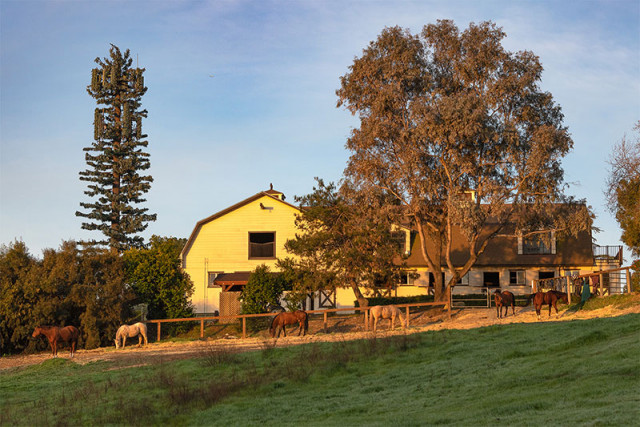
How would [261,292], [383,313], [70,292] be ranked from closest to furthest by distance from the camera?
[383,313] → [70,292] → [261,292]

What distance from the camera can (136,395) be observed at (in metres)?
19.1

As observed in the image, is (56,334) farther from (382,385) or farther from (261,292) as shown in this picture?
(382,385)

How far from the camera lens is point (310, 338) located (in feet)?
104

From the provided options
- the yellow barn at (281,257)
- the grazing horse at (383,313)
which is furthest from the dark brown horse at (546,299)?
the yellow barn at (281,257)

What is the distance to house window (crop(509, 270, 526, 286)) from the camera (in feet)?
168

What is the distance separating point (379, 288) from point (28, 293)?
68.0ft

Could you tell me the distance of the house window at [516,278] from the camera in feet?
168

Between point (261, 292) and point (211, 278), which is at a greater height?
point (211, 278)

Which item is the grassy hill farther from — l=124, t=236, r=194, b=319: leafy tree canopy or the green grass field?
l=124, t=236, r=194, b=319: leafy tree canopy

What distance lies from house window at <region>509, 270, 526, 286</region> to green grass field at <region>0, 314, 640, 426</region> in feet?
85.2

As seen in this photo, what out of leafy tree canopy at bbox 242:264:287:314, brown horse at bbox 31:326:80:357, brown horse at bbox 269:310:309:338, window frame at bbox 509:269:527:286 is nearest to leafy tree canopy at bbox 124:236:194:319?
leafy tree canopy at bbox 242:264:287:314

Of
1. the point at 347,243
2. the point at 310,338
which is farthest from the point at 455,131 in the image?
the point at 310,338

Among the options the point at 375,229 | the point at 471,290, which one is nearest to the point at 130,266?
the point at 375,229

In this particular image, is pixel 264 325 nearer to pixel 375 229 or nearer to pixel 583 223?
pixel 375 229
